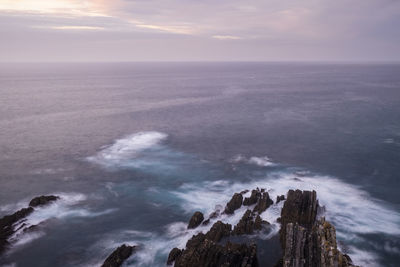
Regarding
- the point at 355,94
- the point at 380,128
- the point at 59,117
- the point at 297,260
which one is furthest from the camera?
the point at 355,94

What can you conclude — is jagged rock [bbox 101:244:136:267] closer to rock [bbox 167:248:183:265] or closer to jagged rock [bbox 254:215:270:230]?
rock [bbox 167:248:183:265]

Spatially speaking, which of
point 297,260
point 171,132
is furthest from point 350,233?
point 171,132

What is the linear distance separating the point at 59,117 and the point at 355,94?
117 meters

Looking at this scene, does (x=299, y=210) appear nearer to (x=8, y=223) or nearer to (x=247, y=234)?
(x=247, y=234)

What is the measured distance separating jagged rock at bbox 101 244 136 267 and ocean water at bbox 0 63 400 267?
2.86 feet

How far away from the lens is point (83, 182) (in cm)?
4625

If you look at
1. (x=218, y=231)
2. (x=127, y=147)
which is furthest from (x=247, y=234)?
(x=127, y=147)

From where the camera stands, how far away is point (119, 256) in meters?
29.8

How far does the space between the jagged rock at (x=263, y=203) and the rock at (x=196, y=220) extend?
6.64 m

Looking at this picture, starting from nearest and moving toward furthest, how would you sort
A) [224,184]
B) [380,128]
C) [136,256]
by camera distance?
[136,256] < [224,184] < [380,128]

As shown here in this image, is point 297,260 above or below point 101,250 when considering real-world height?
above

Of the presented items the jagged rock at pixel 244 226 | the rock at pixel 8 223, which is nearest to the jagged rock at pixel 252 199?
the jagged rock at pixel 244 226

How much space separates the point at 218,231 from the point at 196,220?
3.57m

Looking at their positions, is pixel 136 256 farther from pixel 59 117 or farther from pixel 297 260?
pixel 59 117
